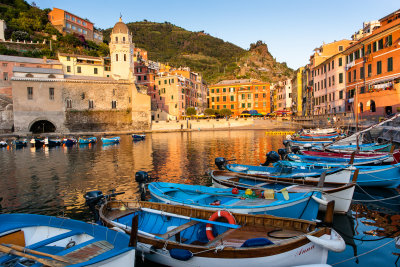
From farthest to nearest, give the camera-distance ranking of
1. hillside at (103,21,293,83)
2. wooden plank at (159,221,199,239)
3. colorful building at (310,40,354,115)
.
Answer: hillside at (103,21,293,83), colorful building at (310,40,354,115), wooden plank at (159,221,199,239)

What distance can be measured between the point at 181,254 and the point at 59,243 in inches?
120

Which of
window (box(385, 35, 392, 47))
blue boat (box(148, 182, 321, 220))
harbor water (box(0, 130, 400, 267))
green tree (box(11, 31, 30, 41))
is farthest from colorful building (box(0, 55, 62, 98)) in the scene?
blue boat (box(148, 182, 321, 220))

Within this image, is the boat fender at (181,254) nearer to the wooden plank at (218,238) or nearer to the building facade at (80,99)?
the wooden plank at (218,238)

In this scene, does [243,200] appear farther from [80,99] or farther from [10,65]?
[10,65]

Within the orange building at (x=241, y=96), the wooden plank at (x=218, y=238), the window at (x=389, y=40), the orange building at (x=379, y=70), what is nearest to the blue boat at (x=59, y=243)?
the wooden plank at (x=218, y=238)

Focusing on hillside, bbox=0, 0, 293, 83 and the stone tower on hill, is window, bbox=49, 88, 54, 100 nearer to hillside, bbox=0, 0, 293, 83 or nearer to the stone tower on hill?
the stone tower on hill

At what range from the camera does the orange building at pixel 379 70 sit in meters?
33.2

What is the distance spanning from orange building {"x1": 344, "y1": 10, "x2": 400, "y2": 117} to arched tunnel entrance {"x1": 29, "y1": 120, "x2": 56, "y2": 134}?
6409 centimetres

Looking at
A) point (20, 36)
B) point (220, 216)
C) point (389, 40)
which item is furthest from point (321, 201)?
point (20, 36)

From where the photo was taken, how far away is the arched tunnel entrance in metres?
64.6

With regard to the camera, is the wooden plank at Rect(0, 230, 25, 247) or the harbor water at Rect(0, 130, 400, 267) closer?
the wooden plank at Rect(0, 230, 25, 247)

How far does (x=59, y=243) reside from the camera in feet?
21.7

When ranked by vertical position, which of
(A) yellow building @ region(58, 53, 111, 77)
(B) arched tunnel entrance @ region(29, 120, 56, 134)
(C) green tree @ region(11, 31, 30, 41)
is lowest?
(B) arched tunnel entrance @ region(29, 120, 56, 134)

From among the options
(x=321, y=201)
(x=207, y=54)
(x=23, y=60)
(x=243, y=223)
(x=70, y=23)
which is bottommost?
(x=243, y=223)
